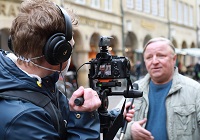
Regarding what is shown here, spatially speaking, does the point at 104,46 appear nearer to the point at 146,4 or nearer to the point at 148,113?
the point at 148,113

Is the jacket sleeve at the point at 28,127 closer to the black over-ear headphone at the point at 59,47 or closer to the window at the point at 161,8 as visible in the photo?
the black over-ear headphone at the point at 59,47

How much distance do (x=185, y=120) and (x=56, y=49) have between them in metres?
1.34

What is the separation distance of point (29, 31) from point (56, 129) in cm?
43

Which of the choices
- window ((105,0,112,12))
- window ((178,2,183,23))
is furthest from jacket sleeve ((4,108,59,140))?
window ((178,2,183,23))

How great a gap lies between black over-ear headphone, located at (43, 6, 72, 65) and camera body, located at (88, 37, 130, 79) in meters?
0.27

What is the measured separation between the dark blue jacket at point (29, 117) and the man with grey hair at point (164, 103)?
984mm

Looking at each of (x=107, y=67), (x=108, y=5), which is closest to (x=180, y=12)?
(x=108, y=5)

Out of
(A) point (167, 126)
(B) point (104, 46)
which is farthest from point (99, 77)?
(A) point (167, 126)

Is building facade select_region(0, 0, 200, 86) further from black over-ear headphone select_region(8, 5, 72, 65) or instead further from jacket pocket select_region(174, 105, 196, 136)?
black over-ear headphone select_region(8, 5, 72, 65)

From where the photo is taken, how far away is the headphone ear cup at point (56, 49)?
159 cm

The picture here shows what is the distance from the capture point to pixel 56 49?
1.61 metres

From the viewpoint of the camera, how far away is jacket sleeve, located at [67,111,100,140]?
1.61 meters

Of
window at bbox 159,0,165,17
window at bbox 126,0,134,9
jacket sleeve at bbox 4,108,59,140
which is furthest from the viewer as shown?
window at bbox 159,0,165,17

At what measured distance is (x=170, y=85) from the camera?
9.30 ft
